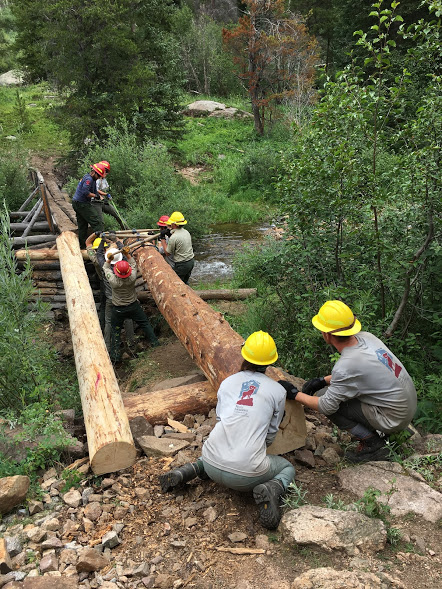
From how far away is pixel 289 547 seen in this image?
2.93 meters

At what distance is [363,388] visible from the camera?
11.9ft

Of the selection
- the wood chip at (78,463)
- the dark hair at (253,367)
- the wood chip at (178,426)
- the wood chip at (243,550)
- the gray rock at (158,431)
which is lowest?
the wood chip at (178,426)

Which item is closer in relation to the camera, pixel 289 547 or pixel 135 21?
pixel 289 547

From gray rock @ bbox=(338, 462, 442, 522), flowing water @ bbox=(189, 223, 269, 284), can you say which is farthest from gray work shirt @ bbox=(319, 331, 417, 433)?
flowing water @ bbox=(189, 223, 269, 284)

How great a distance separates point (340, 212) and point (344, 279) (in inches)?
31.9

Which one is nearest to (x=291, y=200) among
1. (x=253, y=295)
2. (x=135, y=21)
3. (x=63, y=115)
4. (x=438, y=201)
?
(x=438, y=201)

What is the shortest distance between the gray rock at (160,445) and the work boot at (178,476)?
1.51ft

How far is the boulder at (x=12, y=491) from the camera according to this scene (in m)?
3.28

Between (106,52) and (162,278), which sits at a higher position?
(106,52)

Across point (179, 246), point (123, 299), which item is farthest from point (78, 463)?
point (179, 246)

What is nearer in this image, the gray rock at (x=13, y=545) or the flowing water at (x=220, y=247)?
the gray rock at (x=13, y=545)

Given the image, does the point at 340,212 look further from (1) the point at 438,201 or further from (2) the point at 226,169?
(2) the point at 226,169

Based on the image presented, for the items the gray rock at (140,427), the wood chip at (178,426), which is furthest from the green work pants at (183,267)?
the gray rock at (140,427)

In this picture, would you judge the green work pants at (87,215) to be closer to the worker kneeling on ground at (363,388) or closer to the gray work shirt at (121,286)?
the gray work shirt at (121,286)
